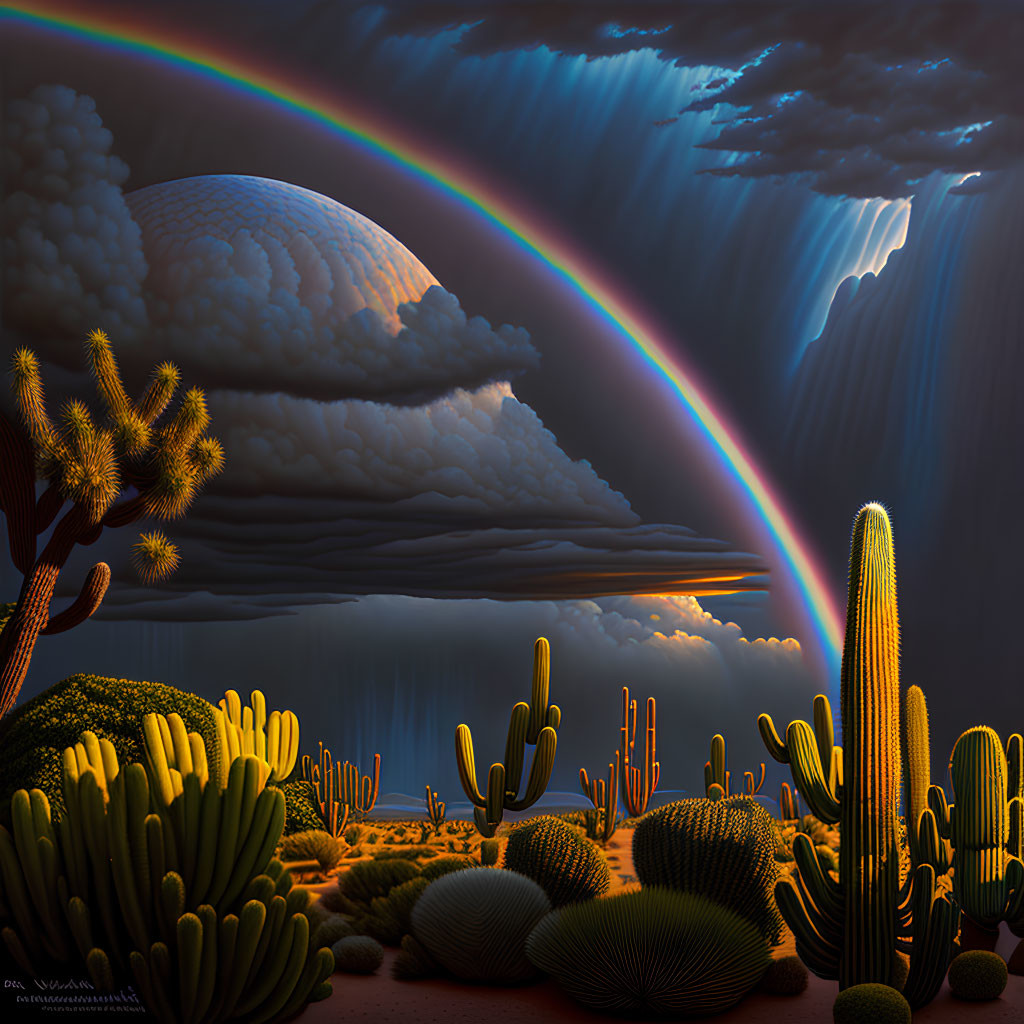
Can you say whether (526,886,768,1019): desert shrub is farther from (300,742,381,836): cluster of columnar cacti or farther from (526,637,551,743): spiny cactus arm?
(300,742,381,836): cluster of columnar cacti

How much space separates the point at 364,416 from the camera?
10945 mm

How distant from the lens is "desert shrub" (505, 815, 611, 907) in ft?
16.9

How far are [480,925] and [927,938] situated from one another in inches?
78.3

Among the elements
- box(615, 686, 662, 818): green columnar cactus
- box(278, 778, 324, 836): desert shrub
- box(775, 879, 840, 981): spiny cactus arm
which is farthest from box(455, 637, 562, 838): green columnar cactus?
box(615, 686, 662, 818): green columnar cactus

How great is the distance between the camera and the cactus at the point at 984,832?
4.57m

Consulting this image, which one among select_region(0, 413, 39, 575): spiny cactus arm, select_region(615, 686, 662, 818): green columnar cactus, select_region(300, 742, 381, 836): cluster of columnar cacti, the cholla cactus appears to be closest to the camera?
the cholla cactus

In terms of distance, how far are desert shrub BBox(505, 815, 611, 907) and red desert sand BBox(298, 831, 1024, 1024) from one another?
0.60m

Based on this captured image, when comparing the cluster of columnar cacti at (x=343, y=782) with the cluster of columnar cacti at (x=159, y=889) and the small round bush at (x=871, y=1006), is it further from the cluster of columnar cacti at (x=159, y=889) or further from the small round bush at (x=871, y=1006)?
the small round bush at (x=871, y=1006)

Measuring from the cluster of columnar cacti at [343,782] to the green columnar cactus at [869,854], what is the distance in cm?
605

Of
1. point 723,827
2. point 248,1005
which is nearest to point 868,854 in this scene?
point 723,827

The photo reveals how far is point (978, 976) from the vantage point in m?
4.27

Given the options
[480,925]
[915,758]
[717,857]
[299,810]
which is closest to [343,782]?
[299,810]

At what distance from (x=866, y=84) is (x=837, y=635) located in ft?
21.0

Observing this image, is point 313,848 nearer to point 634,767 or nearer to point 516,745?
point 516,745
